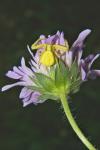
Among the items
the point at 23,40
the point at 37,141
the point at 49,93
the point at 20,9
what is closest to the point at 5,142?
the point at 37,141

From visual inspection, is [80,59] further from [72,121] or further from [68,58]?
[72,121]

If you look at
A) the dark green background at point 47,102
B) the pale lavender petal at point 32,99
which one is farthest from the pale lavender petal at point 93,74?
the dark green background at point 47,102

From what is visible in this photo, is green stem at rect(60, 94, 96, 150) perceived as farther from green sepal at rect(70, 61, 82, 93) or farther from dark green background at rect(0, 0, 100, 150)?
dark green background at rect(0, 0, 100, 150)

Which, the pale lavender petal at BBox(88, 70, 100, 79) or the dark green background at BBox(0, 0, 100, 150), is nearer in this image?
the pale lavender petal at BBox(88, 70, 100, 79)

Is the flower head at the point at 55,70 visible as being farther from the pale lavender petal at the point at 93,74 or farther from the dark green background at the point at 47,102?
the dark green background at the point at 47,102

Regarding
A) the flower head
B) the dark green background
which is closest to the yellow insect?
the flower head

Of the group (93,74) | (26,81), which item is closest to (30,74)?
(26,81)
